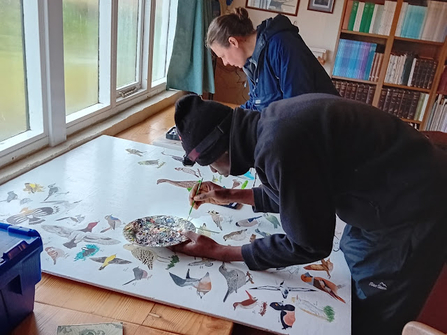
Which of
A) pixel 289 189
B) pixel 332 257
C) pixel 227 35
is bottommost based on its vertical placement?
pixel 332 257

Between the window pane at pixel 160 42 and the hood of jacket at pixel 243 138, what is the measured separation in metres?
1.89

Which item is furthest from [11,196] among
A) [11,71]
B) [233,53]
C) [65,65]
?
[233,53]

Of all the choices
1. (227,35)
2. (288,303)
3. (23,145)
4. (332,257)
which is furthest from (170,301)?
(227,35)

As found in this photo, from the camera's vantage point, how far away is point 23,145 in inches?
55.6

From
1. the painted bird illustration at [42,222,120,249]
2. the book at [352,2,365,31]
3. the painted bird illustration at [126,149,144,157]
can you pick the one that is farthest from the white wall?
the painted bird illustration at [42,222,120,249]

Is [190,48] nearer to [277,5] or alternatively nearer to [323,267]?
[277,5]

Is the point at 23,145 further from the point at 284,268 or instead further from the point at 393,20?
the point at 393,20

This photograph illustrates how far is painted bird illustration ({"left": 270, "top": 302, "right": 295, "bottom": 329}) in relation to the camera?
2.64 ft

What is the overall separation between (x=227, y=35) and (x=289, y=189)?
1.09m

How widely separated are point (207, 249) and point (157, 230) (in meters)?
0.16

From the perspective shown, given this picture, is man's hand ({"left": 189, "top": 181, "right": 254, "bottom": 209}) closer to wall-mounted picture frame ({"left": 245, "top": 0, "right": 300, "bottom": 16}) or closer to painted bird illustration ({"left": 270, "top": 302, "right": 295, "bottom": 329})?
painted bird illustration ({"left": 270, "top": 302, "right": 295, "bottom": 329})

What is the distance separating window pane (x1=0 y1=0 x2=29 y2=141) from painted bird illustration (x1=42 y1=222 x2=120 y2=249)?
551 mm

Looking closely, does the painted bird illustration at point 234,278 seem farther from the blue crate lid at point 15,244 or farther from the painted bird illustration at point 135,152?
the painted bird illustration at point 135,152

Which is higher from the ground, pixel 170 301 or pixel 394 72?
pixel 394 72
